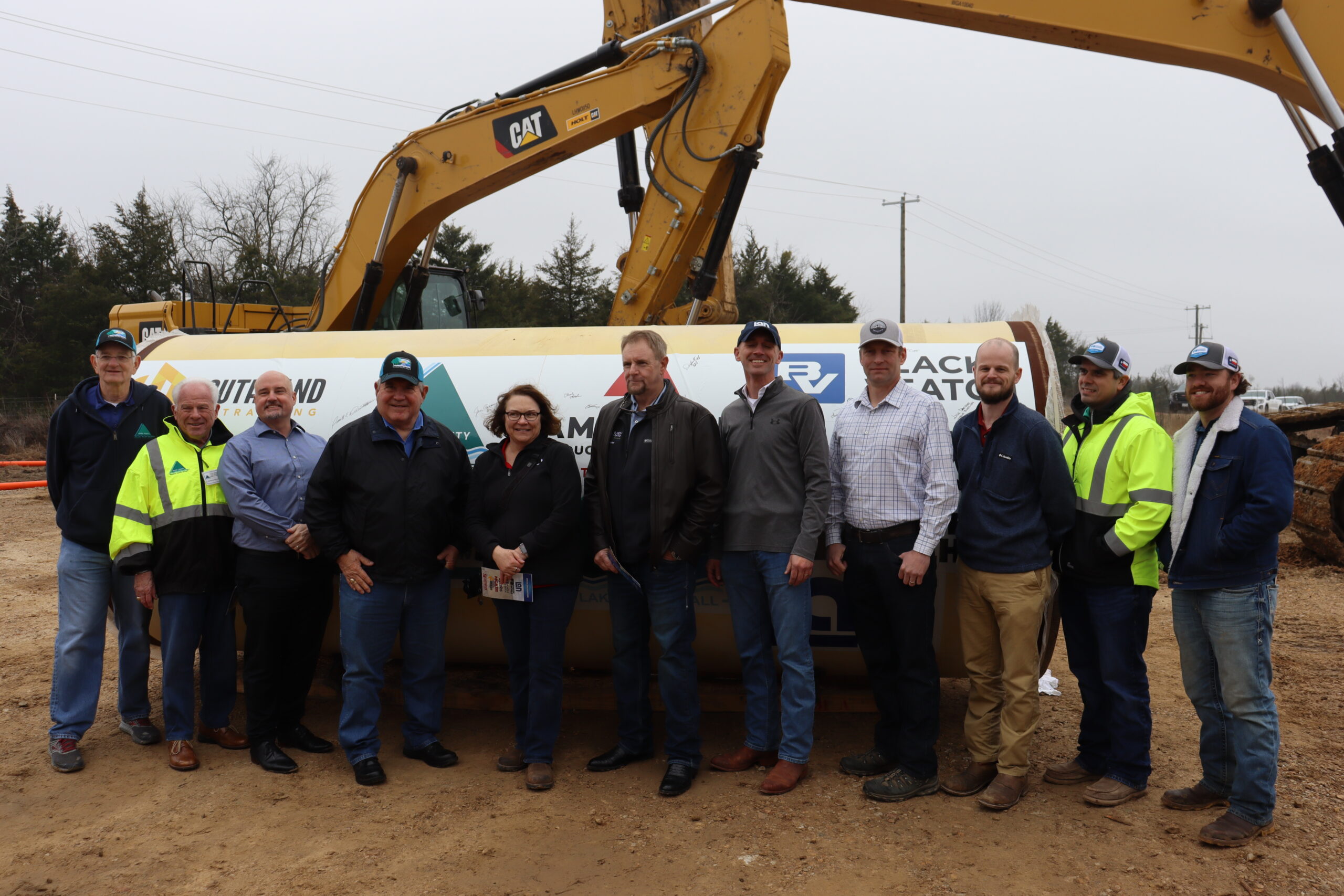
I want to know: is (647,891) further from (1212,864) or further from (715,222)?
(715,222)

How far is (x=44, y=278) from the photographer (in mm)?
33562

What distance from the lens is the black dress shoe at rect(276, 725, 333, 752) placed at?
5219mm

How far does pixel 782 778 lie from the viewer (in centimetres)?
456

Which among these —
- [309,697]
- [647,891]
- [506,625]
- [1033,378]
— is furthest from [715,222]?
[647,891]

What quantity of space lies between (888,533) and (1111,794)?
1672 mm

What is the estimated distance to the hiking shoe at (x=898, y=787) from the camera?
14.6 ft

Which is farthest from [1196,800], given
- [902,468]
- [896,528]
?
[902,468]

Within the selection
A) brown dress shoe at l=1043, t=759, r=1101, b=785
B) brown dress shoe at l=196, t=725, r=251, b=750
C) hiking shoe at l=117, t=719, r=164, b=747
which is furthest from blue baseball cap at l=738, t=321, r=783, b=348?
hiking shoe at l=117, t=719, r=164, b=747

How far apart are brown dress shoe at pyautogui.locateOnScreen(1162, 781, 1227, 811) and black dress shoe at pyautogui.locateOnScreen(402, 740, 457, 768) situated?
3.67 m

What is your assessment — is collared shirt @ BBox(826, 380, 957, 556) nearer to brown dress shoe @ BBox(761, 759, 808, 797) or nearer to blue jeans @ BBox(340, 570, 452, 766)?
brown dress shoe @ BBox(761, 759, 808, 797)

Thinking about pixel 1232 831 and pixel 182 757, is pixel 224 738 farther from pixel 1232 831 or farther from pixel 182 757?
pixel 1232 831

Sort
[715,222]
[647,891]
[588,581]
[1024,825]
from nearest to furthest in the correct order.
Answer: [647,891] → [1024,825] → [588,581] → [715,222]

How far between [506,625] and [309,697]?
213 cm

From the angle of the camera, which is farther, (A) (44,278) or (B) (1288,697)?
(A) (44,278)
